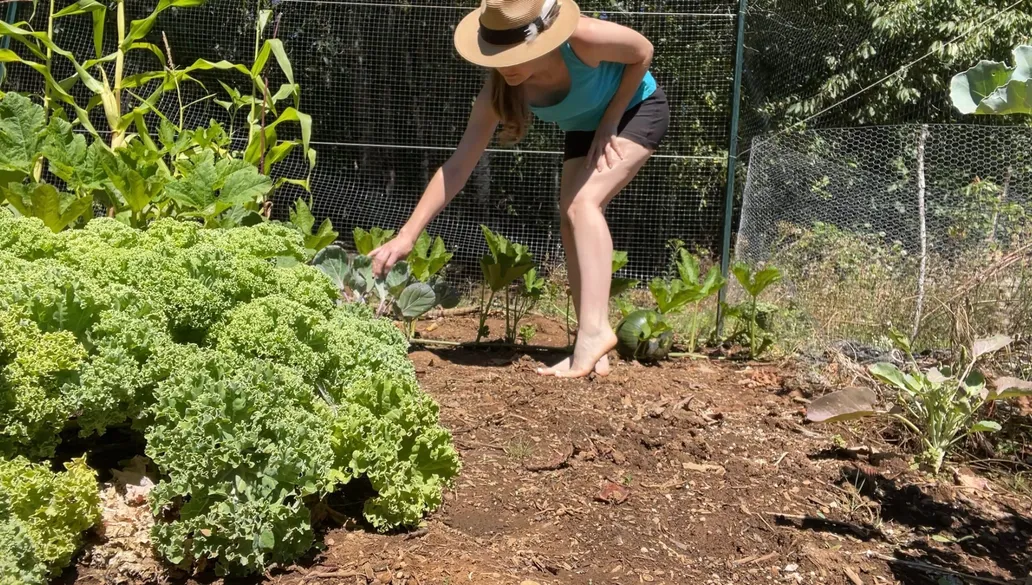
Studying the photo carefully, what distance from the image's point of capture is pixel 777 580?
170 centimetres

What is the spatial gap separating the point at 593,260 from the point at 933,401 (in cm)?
125

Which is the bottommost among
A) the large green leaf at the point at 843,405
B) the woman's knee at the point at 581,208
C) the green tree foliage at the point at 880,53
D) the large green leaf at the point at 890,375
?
the large green leaf at the point at 843,405

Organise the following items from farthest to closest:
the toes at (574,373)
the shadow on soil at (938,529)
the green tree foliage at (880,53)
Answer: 1. the green tree foliage at (880,53)
2. the toes at (574,373)
3. the shadow on soil at (938,529)

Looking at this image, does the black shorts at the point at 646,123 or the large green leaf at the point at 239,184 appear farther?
the black shorts at the point at 646,123

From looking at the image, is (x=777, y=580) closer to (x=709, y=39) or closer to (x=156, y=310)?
(x=156, y=310)

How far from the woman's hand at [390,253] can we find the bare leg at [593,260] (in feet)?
2.14

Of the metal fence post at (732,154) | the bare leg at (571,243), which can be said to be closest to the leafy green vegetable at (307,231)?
the bare leg at (571,243)

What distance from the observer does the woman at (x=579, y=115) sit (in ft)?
9.29

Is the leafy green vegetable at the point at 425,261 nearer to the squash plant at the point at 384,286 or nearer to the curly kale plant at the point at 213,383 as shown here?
the squash plant at the point at 384,286

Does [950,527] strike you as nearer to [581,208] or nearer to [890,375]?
[890,375]

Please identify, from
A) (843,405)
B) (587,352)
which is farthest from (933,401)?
(587,352)

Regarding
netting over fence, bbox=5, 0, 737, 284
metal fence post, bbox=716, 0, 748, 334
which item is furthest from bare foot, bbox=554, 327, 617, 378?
netting over fence, bbox=5, 0, 737, 284

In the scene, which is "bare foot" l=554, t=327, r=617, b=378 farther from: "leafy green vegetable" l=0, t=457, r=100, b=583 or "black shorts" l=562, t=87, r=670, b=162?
"leafy green vegetable" l=0, t=457, r=100, b=583

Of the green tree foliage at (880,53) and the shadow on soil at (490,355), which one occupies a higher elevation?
the green tree foliage at (880,53)
